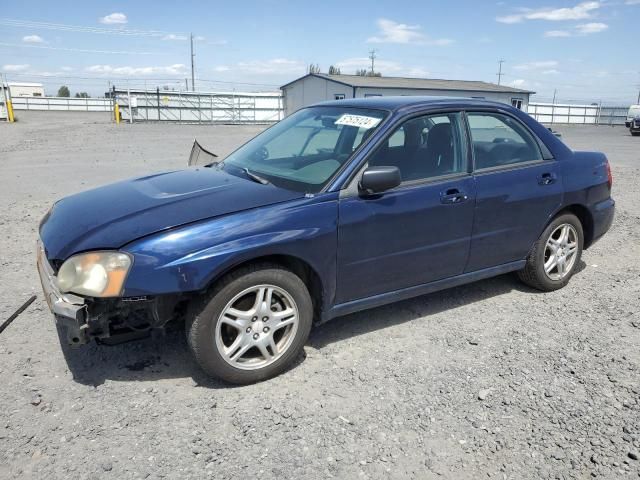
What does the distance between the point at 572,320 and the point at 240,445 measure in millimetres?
2896

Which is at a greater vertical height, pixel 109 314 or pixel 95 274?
pixel 95 274

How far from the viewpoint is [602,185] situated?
4887 mm

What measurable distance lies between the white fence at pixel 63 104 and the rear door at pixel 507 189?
62.2 metres

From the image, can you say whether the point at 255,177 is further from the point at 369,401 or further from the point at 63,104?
the point at 63,104

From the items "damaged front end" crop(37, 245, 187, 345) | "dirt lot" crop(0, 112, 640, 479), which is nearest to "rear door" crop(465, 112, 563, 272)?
"dirt lot" crop(0, 112, 640, 479)

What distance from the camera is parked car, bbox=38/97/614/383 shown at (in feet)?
9.51

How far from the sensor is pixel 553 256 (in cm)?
469

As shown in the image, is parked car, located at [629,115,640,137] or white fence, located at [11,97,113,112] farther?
white fence, located at [11,97,113,112]

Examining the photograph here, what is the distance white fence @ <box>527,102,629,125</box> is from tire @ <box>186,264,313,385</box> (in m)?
50.7

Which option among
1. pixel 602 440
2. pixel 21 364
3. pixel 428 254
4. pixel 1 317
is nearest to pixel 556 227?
pixel 428 254

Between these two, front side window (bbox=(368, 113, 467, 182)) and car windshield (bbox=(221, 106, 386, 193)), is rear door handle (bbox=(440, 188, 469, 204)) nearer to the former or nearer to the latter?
front side window (bbox=(368, 113, 467, 182))

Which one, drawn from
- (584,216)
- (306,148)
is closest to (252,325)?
(306,148)

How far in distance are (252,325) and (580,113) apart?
54.8 meters

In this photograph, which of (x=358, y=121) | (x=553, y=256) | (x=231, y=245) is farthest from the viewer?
(x=553, y=256)
